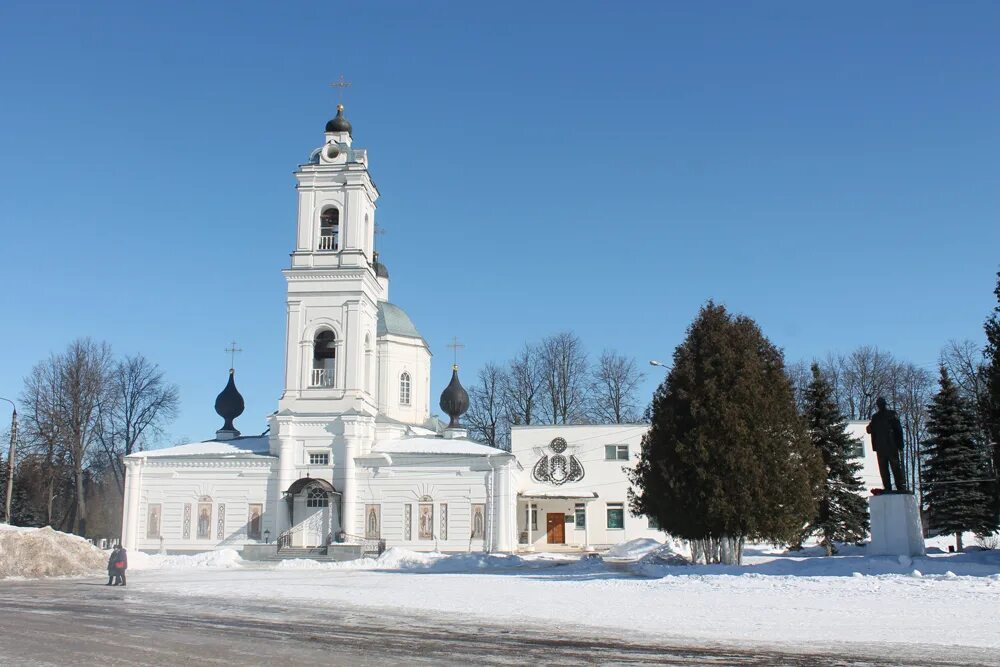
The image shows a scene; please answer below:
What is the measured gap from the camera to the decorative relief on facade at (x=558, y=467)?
45906 mm

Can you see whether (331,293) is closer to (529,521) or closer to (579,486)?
(529,521)

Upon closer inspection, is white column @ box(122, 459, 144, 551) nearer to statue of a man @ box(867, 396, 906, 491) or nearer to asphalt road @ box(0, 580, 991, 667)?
asphalt road @ box(0, 580, 991, 667)

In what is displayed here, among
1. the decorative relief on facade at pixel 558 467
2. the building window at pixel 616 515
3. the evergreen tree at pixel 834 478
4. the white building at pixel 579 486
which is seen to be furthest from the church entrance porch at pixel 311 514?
the evergreen tree at pixel 834 478

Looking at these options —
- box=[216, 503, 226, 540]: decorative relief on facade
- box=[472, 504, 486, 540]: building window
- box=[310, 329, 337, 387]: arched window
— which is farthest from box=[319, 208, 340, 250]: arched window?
box=[472, 504, 486, 540]: building window

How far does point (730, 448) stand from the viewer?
75.3 feet

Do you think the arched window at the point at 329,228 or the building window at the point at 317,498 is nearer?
the building window at the point at 317,498

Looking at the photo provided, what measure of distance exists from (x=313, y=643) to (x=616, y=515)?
115 ft

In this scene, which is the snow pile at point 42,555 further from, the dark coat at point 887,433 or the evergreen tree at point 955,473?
the evergreen tree at point 955,473

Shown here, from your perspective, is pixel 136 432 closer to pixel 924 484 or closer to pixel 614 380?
pixel 614 380

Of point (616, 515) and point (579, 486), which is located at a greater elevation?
point (579, 486)

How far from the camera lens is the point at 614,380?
2394 inches

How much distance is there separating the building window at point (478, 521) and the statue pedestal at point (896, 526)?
19552mm

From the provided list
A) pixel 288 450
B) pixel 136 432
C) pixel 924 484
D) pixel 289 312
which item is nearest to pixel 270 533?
pixel 288 450

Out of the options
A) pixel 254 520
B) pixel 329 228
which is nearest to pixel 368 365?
pixel 329 228
